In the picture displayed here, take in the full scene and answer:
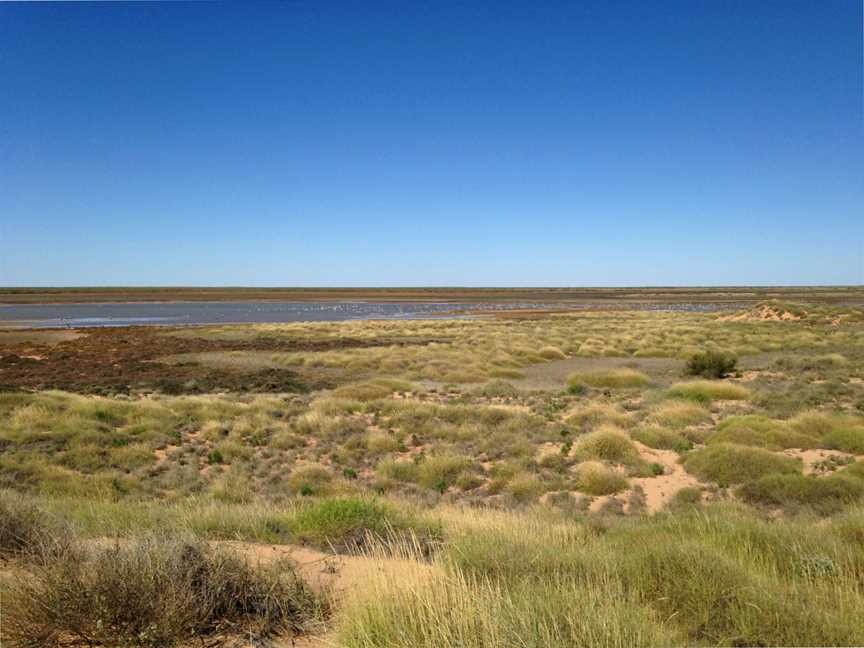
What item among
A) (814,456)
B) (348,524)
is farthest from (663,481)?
(348,524)

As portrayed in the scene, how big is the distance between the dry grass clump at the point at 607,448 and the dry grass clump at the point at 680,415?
3.04 metres

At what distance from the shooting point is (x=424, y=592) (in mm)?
3594

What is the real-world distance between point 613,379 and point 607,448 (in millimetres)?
12300

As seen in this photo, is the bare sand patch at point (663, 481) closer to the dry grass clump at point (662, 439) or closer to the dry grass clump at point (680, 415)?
the dry grass clump at point (662, 439)

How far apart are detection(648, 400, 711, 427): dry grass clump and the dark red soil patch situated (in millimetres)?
15579

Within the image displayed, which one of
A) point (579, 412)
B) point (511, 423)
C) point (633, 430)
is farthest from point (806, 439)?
point (511, 423)

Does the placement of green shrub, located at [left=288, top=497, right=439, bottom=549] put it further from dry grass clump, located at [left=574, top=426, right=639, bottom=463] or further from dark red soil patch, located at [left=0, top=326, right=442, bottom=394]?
dark red soil patch, located at [left=0, top=326, right=442, bottom=394]

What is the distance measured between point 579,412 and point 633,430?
2284 millimetres

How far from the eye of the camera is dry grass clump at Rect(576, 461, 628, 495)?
10.7m

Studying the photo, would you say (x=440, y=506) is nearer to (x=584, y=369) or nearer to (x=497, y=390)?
(x=497, y=390)

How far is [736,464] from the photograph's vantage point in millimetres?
11055

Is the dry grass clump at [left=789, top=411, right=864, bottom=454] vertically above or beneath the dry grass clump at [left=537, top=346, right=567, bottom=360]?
above

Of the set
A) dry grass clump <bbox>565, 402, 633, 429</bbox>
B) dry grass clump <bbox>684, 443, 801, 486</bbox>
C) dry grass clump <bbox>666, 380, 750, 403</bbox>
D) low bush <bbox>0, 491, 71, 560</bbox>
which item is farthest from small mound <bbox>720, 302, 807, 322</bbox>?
low bush <bbox>0, 491, 71, 560</bbox>

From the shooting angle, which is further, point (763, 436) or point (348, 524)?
point (763, 436)
